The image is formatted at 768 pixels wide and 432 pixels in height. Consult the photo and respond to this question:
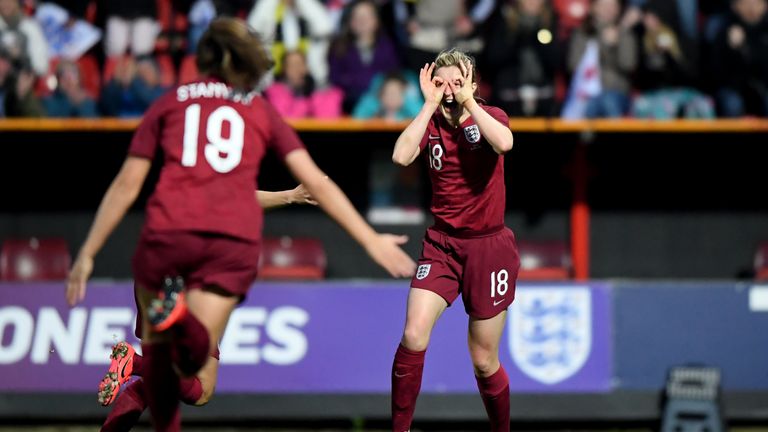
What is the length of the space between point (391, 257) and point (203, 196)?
884 millimetres

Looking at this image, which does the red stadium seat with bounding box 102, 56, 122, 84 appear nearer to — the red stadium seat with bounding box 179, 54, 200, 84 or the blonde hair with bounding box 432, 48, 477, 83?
the red stadium seat with bounding box 179, 54, 200, 84

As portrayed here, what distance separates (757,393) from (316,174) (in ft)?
20.1

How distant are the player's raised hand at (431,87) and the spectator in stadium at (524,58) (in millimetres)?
5051

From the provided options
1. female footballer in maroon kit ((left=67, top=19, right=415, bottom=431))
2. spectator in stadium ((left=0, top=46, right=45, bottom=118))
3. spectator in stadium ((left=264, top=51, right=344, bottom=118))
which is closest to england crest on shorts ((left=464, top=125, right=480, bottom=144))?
female footballer in maroon kit ((left=67, top=19, right=415, bottom=431))

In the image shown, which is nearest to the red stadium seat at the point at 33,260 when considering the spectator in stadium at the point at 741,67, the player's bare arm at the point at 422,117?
the player's bare arm at the point at 422,117

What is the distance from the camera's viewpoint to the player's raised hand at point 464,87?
6797 mm

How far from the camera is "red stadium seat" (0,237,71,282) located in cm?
1246

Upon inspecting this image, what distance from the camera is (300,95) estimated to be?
1205cm

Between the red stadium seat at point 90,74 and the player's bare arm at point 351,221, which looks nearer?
the player's bare arm at point 351,221

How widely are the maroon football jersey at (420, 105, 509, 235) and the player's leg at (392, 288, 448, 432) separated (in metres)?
0.46

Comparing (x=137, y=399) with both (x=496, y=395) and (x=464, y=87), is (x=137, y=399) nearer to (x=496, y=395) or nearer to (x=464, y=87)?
(x=496, y=395)

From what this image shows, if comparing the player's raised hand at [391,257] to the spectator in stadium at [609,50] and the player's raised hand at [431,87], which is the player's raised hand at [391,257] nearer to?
the player's raised hand at [431,87]

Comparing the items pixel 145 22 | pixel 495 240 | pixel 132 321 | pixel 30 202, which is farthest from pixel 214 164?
pixel 30 202

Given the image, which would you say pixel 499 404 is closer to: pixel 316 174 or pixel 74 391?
pixel 316 174
